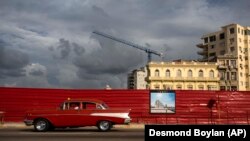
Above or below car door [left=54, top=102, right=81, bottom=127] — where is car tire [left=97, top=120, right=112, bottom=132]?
below

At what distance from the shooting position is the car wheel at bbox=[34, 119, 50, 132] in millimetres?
21125

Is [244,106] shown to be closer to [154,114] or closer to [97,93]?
[154,114]

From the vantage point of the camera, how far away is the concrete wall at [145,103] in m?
29.0

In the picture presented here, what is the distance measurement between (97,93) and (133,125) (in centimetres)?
405

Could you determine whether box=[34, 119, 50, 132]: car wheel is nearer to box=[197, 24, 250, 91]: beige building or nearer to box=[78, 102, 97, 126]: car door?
box=[78, 102, 97, 126]: car door

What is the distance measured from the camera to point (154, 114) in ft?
98.1

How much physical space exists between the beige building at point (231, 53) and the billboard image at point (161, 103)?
88653 mm

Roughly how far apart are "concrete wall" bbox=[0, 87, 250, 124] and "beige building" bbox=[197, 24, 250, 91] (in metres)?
87.4

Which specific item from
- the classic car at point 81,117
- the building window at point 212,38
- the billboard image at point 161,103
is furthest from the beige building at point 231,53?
the classic car at point 81,117

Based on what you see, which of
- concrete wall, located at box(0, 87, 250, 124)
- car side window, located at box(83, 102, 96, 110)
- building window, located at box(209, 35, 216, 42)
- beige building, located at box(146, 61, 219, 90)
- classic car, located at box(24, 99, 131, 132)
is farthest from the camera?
building window, located at box(209, 35, 216, 42)

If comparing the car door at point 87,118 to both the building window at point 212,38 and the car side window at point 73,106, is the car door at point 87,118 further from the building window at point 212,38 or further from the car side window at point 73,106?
the building window at point 212,38
